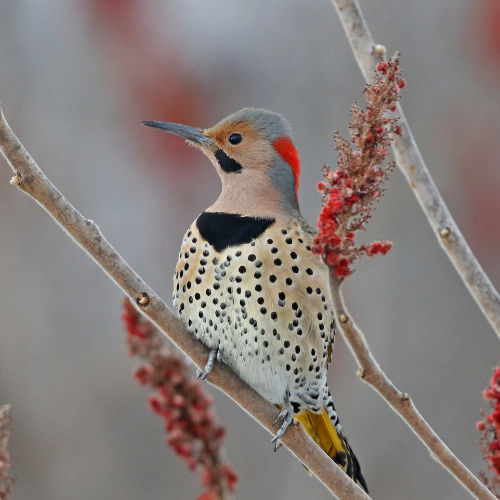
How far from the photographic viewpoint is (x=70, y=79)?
21.5ft

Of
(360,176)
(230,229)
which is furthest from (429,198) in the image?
(230,229)

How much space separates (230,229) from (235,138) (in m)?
0.31

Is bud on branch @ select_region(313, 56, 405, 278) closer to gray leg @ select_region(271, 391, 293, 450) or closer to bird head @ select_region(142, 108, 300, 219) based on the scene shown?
gray leg @ select_region(271, 391, 293, 450)

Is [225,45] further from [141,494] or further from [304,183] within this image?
[141,494]

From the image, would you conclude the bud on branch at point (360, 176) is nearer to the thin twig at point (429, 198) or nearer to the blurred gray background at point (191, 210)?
the thin twig at point (429, 198)

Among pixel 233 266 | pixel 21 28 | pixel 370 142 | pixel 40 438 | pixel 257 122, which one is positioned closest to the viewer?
pixel 370 142

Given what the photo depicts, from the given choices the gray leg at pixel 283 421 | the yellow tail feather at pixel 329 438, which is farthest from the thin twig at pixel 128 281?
the yellow tail feather at pixel 329 438

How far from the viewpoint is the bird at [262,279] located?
2672mm

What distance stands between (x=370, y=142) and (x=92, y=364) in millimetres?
4205

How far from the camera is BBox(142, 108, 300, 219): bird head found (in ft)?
9.21

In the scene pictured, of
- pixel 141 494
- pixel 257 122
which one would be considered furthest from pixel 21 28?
pixel 257 122

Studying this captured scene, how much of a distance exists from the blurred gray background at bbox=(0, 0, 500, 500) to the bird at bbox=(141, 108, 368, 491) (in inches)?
79.8

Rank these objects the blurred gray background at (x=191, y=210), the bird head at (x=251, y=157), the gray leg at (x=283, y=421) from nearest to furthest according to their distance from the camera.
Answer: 1. the gray leg at (x=283, y=421)
2. the bird head at (x=251, y=157)
3. the blurred gray background at (x=191, y=210)

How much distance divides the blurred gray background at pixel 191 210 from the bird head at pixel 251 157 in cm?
228
